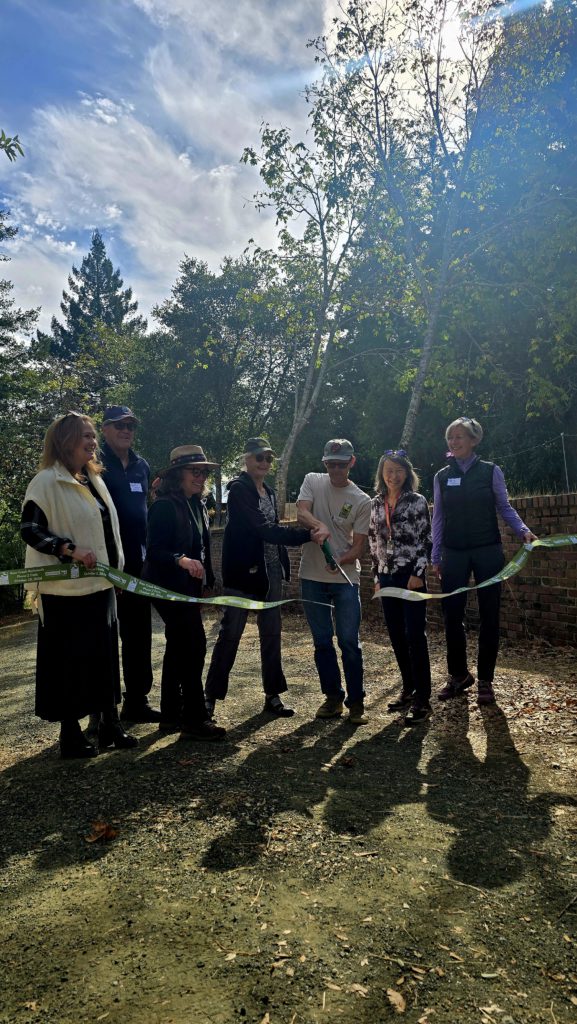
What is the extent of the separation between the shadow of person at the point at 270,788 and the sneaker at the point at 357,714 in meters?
0.09

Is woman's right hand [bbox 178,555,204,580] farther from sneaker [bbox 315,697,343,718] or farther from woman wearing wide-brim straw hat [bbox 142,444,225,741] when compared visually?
sneaker [bbox 315,697,343,718]

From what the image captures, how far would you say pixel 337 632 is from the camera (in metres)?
4.93

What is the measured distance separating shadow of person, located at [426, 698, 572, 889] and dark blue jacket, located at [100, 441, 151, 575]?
248 cm

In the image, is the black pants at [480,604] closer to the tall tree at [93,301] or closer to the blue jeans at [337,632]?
the blue jeans at [337,632]

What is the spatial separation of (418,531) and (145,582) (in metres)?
2.07

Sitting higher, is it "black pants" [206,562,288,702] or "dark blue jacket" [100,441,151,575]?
"dark blue jacket" [100,441,151,575]

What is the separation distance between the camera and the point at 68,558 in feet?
13.1

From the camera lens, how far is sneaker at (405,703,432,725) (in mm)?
4789

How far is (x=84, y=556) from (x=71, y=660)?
626mm

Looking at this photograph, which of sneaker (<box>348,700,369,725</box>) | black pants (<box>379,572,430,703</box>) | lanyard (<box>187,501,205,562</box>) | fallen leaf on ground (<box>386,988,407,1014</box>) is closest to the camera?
fallen leaf on ground (<box>386,988,407,1014</box>)

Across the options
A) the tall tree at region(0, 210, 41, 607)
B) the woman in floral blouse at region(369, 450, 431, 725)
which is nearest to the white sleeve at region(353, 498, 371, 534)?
the woman in floral blouse at region(369, 450, 431, 725)

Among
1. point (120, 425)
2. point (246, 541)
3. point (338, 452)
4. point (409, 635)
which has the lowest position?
point (409, 635)

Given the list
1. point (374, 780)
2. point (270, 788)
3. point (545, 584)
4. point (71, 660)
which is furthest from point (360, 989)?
point (545, 584)

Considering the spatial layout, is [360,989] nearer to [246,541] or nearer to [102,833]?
[102,833]
